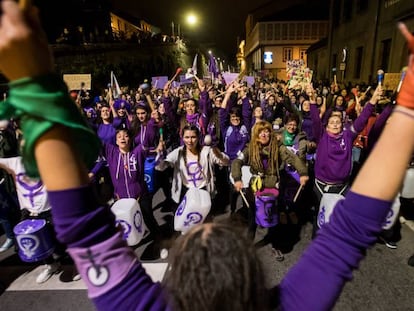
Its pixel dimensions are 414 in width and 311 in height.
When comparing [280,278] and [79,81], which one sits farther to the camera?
[79,81]

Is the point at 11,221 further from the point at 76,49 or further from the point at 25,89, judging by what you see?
the point at 76,49

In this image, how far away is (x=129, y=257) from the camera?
94 cm

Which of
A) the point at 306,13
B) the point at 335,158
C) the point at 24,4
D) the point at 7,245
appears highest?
the point at 306,13

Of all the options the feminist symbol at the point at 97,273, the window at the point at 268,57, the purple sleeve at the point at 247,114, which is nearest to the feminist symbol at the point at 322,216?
the feminist symbol at the point at 97,273

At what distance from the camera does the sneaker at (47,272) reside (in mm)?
4094

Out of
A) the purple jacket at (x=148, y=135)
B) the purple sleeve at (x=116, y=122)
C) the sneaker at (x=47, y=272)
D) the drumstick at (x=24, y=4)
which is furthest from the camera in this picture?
the purple sleeve at (x=116, y=122)

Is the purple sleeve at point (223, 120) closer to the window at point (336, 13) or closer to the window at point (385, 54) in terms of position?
the window at point (385, 54)

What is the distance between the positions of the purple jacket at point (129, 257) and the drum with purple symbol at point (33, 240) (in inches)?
132

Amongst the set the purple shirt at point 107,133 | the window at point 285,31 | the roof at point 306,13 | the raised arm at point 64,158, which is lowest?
the purple shirt at point 107,133

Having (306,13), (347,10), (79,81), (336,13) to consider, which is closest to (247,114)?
(79,81)

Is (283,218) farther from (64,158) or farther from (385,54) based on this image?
(385,54)

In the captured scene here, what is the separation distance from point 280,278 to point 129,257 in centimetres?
350

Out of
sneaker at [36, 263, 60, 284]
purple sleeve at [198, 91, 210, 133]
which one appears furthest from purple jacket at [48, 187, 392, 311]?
purple sleeve at [198, 91, 210, 133]

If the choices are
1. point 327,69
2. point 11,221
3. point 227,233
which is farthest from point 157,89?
point 327,69
